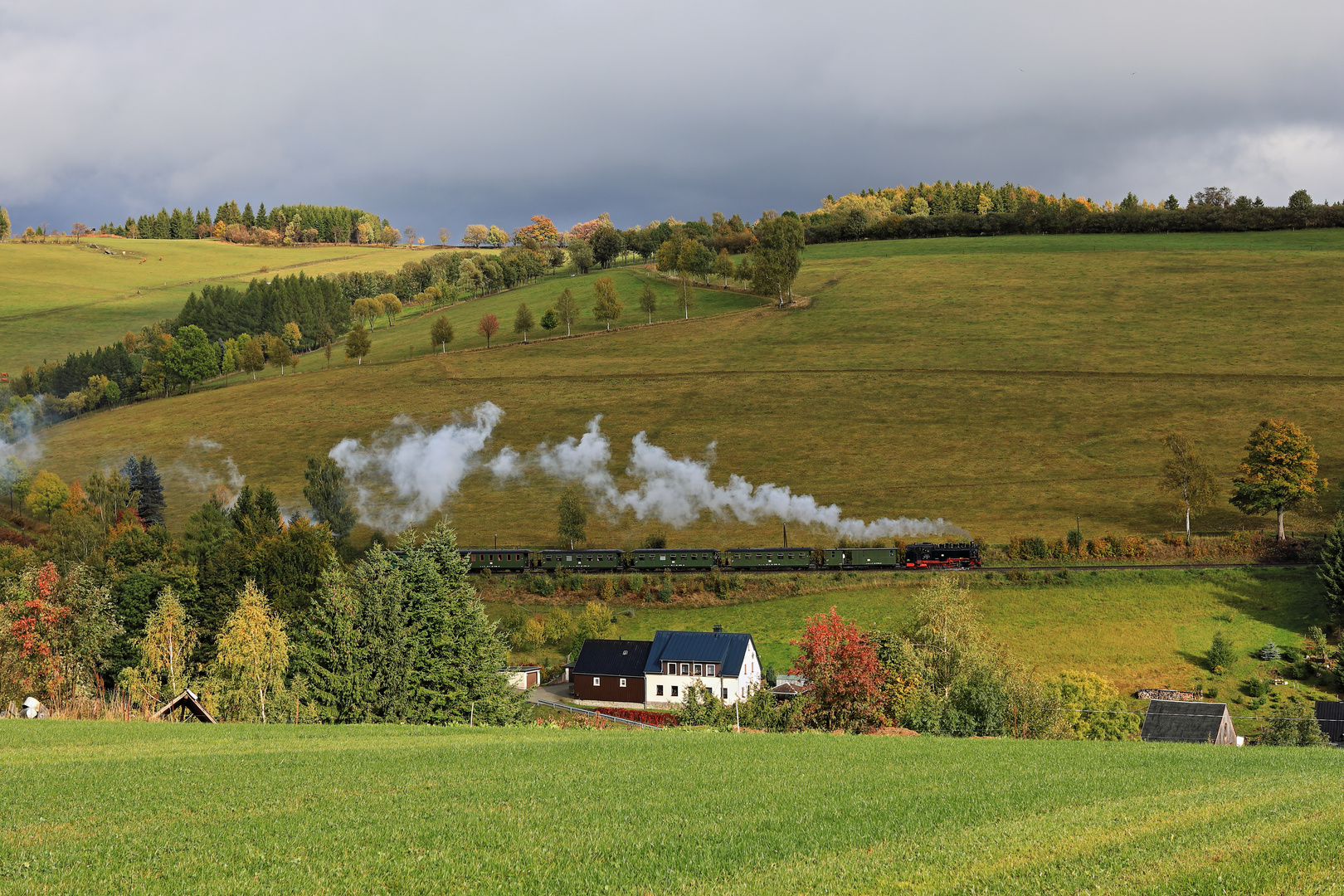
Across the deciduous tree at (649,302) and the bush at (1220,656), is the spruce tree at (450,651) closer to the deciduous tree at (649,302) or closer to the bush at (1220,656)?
the bush at (1220,656)

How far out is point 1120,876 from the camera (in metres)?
11.5

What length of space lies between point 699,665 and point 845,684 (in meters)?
21.4

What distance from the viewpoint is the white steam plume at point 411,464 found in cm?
9775

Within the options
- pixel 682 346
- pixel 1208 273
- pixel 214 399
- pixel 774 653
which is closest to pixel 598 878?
pixel 774 653

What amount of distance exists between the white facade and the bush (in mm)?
29195

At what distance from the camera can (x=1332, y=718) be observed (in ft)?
163

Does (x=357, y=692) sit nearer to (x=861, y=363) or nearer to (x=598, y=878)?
(x=598, y=878)

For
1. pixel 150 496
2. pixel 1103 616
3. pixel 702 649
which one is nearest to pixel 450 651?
pixel 702 649

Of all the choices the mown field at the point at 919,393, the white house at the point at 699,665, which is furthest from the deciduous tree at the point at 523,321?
the white house at the point at 699,665

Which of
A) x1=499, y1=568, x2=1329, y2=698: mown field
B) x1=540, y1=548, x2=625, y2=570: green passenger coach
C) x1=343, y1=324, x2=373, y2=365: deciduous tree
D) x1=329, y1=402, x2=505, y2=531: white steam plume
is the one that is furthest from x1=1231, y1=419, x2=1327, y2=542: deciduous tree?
x1=343, y1=324, x2=373, y2=365: deciduous tree

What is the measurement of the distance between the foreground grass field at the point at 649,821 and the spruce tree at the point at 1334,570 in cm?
4274

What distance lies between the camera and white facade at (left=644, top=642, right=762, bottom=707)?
61.2 meters

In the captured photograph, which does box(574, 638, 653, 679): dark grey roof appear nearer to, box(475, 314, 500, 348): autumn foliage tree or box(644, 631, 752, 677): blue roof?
box(644, 631, 752, 677): blue roof

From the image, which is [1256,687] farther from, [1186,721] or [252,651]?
[252,651]
